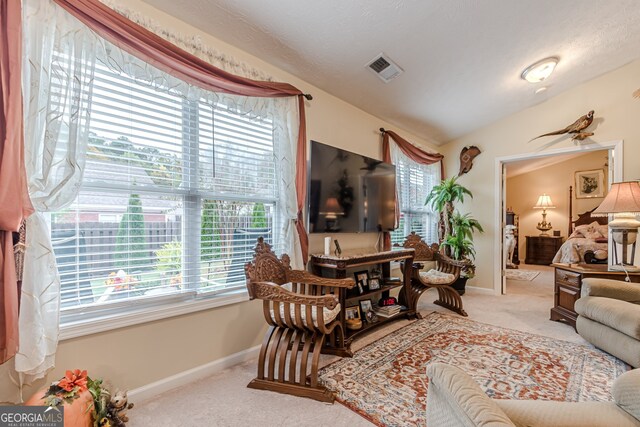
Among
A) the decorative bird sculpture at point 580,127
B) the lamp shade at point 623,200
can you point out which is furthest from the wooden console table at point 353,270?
the decorative bird sculpture at point 580,127

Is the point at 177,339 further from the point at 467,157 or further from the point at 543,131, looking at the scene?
the point at 543,131

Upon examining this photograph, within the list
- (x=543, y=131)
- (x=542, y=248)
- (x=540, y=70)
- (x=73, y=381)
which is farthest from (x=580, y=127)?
(x=73, y=381)

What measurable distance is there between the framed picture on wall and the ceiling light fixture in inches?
195

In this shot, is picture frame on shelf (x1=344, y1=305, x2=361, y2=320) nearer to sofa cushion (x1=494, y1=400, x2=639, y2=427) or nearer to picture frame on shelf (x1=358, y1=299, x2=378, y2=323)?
picture frame on shelf (x1=358, y1=299, x2=378, y2=323)

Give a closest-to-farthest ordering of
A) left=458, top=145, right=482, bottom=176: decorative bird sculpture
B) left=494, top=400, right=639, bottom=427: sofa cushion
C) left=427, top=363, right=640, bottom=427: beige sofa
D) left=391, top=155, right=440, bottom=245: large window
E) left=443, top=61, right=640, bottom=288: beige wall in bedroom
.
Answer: left=427, top=363, right=640, bottom=427: beige sofa
left=494, top=400, right=639, bottom=427: sofa cushion
left=443, top=61, right=640, bottom=288: beige wall in bedroom
left=391, top=155, right=440, bottom=245: large window
left=458, top=145, right=482, bottom=176: decorative bird sculpture

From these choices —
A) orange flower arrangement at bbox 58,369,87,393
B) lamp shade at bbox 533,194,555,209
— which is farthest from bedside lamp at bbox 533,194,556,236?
orange flower arrangement at bbox 58,369,87,393

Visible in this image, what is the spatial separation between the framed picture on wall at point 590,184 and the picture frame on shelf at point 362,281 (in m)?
6.85

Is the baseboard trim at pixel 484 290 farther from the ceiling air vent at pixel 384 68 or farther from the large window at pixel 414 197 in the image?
the ceiling air vent at pixel 384 68

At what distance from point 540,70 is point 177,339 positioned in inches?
172

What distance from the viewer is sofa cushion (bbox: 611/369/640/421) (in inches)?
39.8

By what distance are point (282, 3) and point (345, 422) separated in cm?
266

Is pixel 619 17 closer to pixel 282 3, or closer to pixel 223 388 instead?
pixel 282 3

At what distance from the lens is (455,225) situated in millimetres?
4652

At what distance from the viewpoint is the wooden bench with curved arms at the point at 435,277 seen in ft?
11.5
